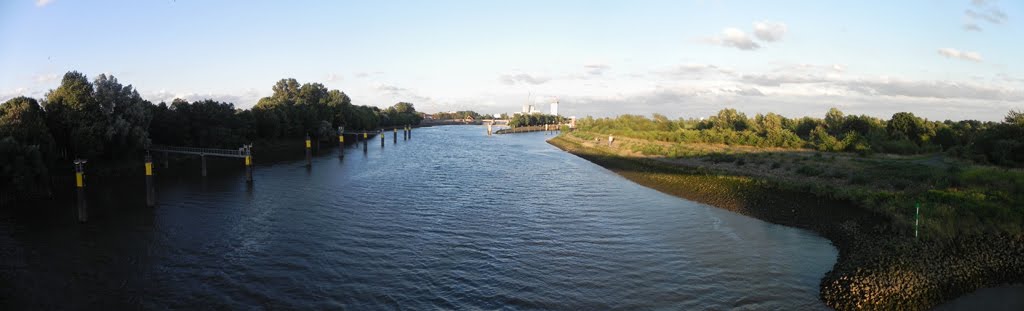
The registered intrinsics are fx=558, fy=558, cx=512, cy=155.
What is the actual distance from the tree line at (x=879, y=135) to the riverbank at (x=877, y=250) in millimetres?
14004

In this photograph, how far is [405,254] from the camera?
62.0ft

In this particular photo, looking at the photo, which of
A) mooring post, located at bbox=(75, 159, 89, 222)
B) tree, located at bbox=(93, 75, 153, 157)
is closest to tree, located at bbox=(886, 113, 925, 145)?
mooring post, located at bbox=(75, 159, 89, 222)

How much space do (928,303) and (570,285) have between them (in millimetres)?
8679

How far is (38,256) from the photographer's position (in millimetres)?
18375

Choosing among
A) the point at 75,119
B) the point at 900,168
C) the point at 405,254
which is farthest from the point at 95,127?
the point at 900,168

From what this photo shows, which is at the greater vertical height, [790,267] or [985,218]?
[985,218]

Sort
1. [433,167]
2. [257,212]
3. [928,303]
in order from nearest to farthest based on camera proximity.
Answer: [928,303] < [257,212] < [433,167]

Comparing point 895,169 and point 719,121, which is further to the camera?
point 719,121

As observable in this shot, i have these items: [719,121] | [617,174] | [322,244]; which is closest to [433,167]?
[617,174]

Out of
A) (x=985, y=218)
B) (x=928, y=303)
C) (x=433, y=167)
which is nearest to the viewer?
(x=928, y=303)

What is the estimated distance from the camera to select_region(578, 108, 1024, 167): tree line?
35.5m

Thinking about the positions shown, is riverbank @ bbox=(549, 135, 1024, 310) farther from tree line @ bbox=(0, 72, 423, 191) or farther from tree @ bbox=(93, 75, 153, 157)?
tree @ bbox=(93, 75, 153, 157)

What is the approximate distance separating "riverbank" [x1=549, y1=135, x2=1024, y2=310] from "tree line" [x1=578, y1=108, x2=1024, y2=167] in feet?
45.9

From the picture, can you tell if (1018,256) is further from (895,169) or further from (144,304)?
(144,304)
